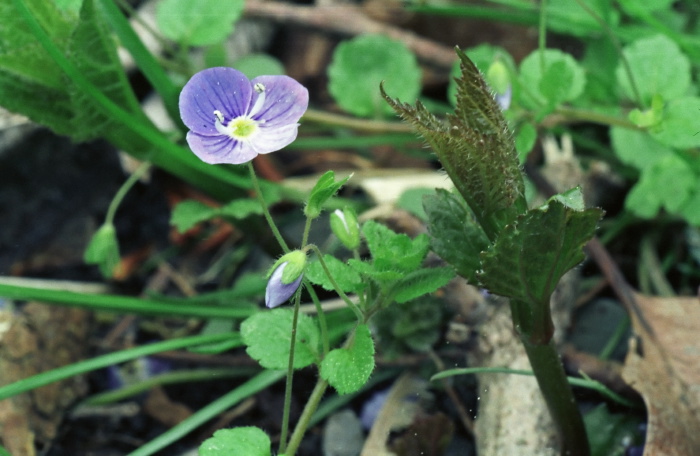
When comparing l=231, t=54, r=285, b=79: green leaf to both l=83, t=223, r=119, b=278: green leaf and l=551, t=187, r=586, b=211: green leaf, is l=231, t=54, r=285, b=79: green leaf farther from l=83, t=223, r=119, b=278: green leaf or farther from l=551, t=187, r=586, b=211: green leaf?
l=551, t=187, r=586, b=211: green leaf

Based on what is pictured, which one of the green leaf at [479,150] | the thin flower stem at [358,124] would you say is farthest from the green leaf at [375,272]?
the thin flower stem at [358,124]

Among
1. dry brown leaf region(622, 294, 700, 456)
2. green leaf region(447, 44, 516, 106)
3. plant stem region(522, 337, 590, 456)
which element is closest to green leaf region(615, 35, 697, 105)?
green leaf region(447, 44, 516, 106)

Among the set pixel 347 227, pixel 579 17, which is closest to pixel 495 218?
pixel 347 227

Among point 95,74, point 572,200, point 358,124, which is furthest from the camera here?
point 358,124

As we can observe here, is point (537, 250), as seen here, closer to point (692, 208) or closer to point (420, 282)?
point (420, 282)

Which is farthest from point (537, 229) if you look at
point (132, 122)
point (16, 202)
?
point (16, 202)

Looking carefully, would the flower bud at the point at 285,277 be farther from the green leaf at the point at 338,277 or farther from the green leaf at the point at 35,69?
the green leaf at the point at 35,69
